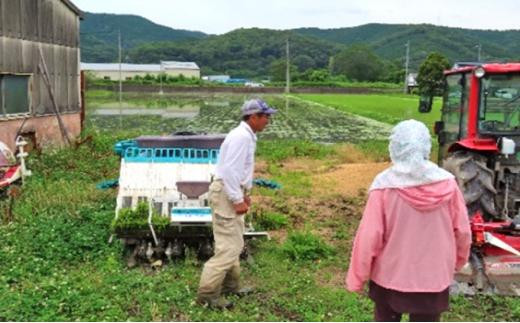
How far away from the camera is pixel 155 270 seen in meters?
5.67

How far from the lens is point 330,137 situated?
68.9ft

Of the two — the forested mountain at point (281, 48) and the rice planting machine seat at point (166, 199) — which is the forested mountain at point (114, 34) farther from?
the rice planting machine seat at point (166, 199)

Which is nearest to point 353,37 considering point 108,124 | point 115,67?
point 115,67

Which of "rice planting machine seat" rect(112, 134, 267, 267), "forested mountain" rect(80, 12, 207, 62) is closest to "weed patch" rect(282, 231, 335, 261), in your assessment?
"rice planting machine seat" rect(112, 134, 267, 267)

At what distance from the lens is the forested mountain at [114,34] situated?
132m

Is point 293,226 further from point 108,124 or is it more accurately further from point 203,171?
point 108,124

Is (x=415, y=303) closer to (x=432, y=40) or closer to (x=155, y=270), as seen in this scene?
(x=155, y=270)

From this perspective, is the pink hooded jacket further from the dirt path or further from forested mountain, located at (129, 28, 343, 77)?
forested mountain, located at (129, 28, 343, 77)

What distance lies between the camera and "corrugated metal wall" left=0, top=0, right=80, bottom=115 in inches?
477

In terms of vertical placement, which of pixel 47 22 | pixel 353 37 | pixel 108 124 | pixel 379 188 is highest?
pixel 353 37

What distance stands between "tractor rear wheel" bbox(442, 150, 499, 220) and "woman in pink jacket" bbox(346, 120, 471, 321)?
9.41 feet

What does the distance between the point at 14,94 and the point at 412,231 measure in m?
11.3

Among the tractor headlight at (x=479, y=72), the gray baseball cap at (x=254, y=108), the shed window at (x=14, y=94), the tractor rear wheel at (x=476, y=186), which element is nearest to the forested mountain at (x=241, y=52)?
the shed window at (x=14, y=94)

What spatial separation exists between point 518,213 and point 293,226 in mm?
2795
